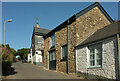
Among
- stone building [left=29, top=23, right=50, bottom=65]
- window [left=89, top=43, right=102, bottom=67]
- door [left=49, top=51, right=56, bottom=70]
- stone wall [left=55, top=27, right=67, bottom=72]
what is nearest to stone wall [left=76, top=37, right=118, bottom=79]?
window [left=89, top=43, right=102, bottom=67]

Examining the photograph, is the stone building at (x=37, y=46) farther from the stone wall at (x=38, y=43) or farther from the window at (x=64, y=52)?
the window at (x=64, y=52)

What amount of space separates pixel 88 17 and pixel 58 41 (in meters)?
4.73

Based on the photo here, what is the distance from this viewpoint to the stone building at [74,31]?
41.5 feet

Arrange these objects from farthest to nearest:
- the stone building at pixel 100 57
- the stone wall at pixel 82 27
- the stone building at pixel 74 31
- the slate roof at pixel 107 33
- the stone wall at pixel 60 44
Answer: the stone wall at pixel 60 44 < the stone building at pixel 74 31 < the stone wall at pixel 82 27 < the slate roof at pixel 107 33 < the stone building at pixel 100 57

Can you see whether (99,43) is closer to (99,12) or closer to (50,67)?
(99,12)

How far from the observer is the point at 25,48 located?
8112 centimetres

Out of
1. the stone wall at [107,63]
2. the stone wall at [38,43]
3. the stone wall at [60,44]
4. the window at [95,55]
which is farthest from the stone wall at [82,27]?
the stone wall at [38,43]

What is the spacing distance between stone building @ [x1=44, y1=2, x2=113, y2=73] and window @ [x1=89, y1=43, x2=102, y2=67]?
6.79 feet

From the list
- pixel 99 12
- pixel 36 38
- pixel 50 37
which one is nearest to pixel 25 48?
pixel 36 38

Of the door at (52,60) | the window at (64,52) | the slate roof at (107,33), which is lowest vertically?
the door at (52,60)

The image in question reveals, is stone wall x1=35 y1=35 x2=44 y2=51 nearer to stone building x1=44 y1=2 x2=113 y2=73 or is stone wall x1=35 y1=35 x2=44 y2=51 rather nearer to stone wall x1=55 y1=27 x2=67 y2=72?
stone wall x1=55 y1=27 x2=67 y2=72

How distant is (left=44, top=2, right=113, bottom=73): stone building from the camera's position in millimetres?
12664

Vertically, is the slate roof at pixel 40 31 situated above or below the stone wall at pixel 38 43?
above

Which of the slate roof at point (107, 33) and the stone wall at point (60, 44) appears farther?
the stone wall at point (60, 44)
